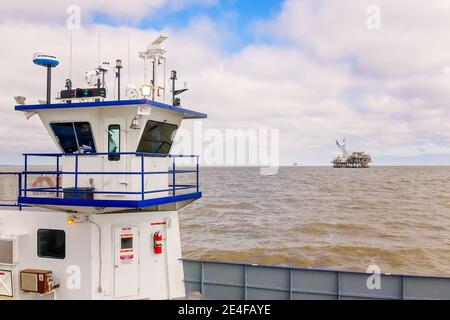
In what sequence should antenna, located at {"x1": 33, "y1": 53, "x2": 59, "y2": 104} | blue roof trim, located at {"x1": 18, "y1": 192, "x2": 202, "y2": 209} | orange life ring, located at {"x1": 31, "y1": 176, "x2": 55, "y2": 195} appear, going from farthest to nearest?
1. orange life ring, located at {"x1": 31, "y1": 176, "x2": 55, "y2": 195}
2. antenna, located at {"x1": 33, "y1": 53, "x2": 59, "y2": 104}
3. blue roof trim, located at {"x1": 18, "y1": 192, "x2": 202, "y2": 209}

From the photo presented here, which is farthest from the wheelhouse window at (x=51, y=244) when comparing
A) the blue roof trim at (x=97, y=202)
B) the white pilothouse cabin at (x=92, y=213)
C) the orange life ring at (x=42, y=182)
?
the orange life ring at (x=42, y=182)

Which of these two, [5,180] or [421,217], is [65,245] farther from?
[421,217]

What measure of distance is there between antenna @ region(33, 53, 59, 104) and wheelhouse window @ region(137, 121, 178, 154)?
9.66 feet

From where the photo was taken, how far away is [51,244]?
9.68 metres

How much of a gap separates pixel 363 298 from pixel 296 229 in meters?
22.2

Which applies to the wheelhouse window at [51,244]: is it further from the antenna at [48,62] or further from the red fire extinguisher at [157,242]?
the antenna at [48,62]

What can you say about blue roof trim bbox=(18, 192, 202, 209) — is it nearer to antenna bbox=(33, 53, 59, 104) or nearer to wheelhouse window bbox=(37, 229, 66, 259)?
wheelhouse window bbox=(37, 229, 66, 259)

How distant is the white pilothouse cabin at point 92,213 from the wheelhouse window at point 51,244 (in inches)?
1.1

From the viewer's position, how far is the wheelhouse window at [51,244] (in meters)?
9.55

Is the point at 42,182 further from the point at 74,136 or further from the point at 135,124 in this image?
the point at 135,124

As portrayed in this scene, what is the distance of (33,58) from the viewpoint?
10.0m

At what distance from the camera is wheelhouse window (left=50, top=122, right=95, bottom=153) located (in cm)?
985

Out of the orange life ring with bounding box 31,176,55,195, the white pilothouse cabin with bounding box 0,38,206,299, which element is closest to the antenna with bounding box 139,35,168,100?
the white pilothouse cabin with bounding box 0,38,206,299
